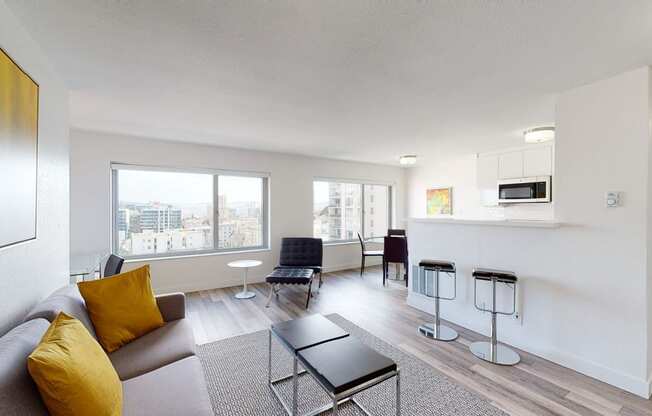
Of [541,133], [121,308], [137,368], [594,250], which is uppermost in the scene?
[541,133]

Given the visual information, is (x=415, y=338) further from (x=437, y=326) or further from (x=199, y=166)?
(x=199, y=166)

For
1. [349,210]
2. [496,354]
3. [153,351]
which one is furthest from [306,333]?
[349,210]

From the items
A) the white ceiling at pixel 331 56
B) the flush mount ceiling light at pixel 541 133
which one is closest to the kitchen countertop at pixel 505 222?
the white ceiling at pixel 331 56

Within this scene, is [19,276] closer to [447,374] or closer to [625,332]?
[447,374]

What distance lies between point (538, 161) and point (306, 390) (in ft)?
15.2

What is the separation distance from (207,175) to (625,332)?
508 centimetres

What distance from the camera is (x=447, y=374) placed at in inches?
86.2

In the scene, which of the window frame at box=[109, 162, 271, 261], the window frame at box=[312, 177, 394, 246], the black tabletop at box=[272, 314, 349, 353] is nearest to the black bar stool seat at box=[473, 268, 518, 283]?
the black tabletop at box=[272, 314, 349, 353]

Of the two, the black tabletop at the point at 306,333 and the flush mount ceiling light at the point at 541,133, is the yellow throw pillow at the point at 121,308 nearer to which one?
the black tabletop at the point at 306,333

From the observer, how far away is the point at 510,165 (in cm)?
463

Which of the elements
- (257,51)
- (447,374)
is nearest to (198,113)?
(257,51)

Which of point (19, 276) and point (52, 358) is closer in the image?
point (52, 358)

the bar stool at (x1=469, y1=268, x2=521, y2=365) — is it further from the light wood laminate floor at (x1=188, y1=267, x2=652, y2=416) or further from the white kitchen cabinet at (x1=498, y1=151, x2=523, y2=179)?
the white kitchen cabinet at (x1=498, y1=151, x2=523, y2=179)

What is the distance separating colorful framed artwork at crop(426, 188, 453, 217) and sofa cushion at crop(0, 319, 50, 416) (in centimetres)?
593
